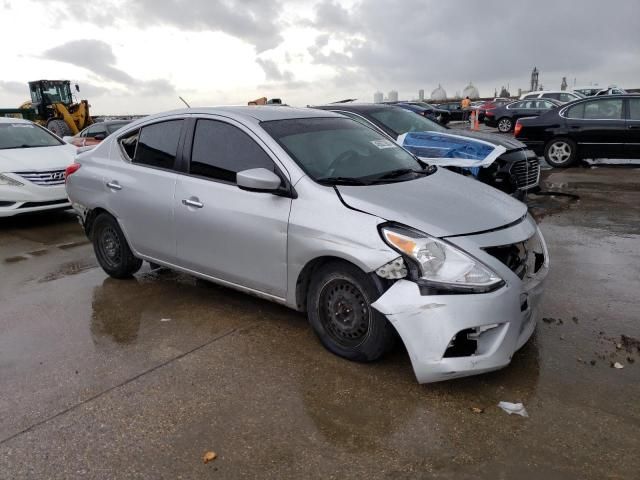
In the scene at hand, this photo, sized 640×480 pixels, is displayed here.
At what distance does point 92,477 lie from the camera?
101 inches

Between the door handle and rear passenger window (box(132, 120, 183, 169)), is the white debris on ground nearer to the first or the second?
the door handle

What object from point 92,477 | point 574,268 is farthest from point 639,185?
point 92,477

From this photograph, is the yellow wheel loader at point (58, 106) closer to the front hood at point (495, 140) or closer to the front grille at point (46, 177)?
the front grille at point (46, 177)

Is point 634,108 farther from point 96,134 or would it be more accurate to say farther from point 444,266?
point 96,134

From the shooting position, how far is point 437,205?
346 centimetres

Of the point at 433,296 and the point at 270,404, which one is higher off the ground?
the point at 433,296

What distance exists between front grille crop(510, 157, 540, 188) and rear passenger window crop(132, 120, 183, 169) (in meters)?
4.49

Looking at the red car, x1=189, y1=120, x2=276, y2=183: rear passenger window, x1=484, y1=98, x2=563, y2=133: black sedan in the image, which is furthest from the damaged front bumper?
x1=484, y1=98, x2=563, y2=133: black sedan

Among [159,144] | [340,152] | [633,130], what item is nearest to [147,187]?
[159,144]

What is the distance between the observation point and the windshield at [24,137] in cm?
870

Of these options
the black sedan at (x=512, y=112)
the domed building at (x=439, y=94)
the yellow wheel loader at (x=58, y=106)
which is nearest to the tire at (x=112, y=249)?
the yellow wheel loader at (x=58, y=106)

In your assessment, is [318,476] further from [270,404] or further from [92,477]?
[92,477]

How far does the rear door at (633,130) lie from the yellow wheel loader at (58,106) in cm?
1852

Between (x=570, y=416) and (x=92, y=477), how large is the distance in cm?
242
